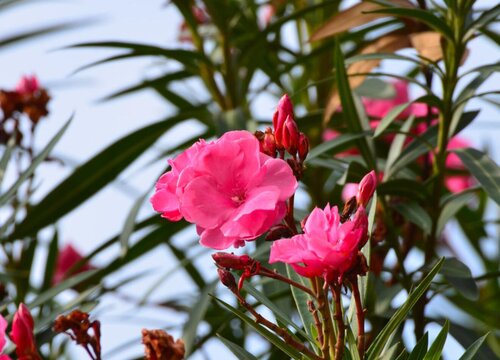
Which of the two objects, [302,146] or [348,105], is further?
[348,105]

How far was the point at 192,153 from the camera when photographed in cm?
77

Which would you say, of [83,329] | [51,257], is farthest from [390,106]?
[83,329]

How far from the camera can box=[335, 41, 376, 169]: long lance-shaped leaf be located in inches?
44.6

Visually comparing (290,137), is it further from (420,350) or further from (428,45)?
(428,45)

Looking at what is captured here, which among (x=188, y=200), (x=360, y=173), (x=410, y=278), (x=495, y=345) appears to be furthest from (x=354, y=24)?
(x=495, y=345)

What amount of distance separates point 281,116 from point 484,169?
0.42m

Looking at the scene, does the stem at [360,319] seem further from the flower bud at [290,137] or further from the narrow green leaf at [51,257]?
the narrow green leaf at [51,257]

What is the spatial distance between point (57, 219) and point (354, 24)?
0.53 m

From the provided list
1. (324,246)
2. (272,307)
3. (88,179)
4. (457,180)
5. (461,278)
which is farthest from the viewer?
(457,180)

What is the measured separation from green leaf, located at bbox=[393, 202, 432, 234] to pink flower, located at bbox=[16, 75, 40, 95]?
2.16 ft

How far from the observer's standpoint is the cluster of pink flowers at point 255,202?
0.71 metres

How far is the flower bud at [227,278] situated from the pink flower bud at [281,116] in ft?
0.38

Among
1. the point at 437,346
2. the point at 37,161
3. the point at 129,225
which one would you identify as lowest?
the point at 437,346

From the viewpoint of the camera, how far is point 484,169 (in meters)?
1.13
